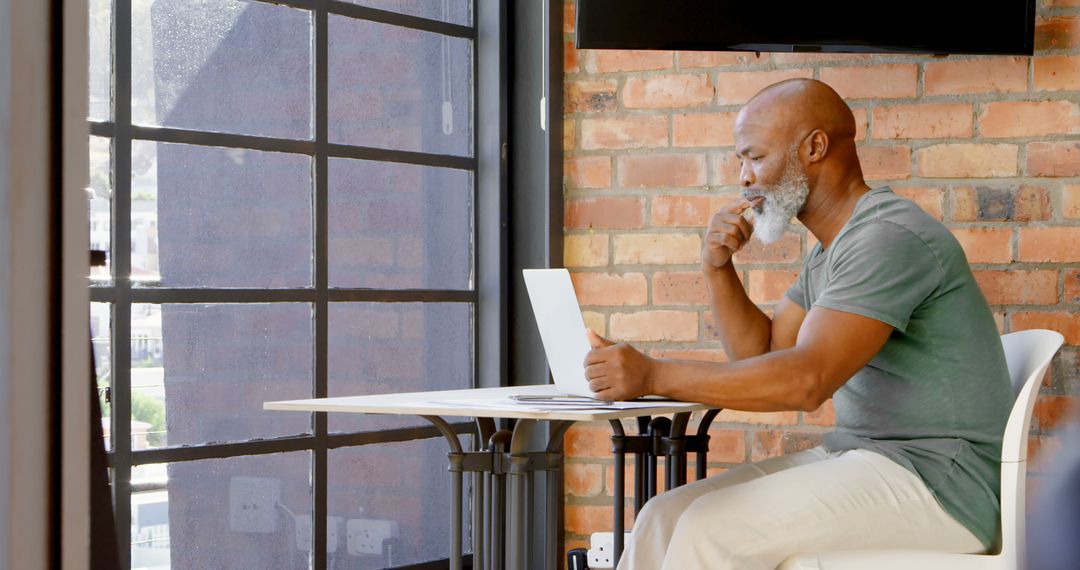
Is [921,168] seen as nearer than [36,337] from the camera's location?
No

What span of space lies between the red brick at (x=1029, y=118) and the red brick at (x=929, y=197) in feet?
0.56

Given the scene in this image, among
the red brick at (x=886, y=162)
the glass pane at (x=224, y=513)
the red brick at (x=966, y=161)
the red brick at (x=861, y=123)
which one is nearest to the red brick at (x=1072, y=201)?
the red brick at (x=966, y=161)

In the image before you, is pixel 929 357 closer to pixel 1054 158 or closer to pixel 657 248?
pixel 1054 158

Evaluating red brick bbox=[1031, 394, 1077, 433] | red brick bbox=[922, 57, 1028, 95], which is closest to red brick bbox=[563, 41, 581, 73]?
red brick bbox=[922, 57, 1028, 95]

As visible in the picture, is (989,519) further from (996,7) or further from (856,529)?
(996,7)

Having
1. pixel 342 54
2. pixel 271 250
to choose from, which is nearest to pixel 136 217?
pixel 271 250

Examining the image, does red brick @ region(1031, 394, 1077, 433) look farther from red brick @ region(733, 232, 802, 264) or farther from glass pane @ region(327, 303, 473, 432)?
glass pane @ region(327, 303, 473, 432)

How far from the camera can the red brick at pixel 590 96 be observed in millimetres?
3068

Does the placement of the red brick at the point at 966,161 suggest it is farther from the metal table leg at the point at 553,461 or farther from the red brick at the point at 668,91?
the metal table leg at the point at 553,461

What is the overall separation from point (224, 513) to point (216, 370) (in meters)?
0.32

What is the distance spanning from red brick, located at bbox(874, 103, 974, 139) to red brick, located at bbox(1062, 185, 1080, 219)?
254mm

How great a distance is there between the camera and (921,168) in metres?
2.80

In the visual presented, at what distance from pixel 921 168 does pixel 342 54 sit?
1408 millimetres

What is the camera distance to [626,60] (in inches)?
120
